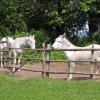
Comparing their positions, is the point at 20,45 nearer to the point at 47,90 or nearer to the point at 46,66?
the point at 46,66

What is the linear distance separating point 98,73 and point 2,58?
6.75 m

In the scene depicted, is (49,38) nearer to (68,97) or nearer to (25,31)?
(25,31)

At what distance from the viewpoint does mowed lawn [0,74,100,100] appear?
1167cm

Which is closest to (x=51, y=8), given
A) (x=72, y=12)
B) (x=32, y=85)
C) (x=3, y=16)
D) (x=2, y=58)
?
(x=72, y=12)

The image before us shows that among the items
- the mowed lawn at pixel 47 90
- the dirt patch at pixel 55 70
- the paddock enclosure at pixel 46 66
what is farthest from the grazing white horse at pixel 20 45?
the mowed lawn at pixel 47 90

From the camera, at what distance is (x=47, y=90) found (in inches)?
507

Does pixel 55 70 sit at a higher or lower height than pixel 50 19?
lower

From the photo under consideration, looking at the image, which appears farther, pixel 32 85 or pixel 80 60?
pixel 80 60

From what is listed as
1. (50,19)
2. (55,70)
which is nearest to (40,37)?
(50,19)

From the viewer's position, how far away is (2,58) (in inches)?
843

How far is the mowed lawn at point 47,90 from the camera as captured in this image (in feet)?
38.3

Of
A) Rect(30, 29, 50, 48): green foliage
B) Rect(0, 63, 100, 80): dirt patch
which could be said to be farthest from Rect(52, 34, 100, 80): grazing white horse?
Rect(30, 29, 50, 48): green foliage

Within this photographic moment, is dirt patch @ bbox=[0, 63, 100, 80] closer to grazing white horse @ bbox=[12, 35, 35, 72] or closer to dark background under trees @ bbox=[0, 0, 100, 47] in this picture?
grazing white horse @ bbox=[12, 35, 35, 72]

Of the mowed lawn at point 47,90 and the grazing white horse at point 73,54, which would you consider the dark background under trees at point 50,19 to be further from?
the mowed lawn at point 47,90
